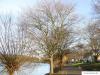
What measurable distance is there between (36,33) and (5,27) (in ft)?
73.6

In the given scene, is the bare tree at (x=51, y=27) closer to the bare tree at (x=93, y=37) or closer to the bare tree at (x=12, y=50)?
the bare tree at (x=93, y=37)

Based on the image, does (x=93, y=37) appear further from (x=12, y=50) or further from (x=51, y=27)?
(x=12, y=50)

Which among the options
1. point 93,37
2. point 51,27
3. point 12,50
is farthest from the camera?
point 93,37

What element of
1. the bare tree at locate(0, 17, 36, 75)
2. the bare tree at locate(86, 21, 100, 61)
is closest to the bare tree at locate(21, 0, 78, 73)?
the bare tree at locate(86, 21, 100, 61)

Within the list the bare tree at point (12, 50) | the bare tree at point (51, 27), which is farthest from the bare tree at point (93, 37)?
the bare tree at point (12, 50)

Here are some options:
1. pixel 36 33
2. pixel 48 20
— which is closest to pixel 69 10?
pixel 48 20

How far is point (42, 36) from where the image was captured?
38.0 metres

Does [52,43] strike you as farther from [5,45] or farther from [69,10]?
[5,45]

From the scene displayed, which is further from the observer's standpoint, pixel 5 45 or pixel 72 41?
pixel 72 41

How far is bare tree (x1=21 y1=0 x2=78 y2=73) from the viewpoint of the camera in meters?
37.9

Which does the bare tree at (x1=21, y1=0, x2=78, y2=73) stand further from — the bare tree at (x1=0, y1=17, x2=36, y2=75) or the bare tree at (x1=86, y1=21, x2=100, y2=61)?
the bare tree at (x1=0, y1=17, x2=36, y2=75)

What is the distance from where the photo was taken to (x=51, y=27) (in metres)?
39.3

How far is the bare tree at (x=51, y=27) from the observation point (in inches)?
1494

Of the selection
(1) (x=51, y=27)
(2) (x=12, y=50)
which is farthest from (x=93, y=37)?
(2) (x=12, y=50)
